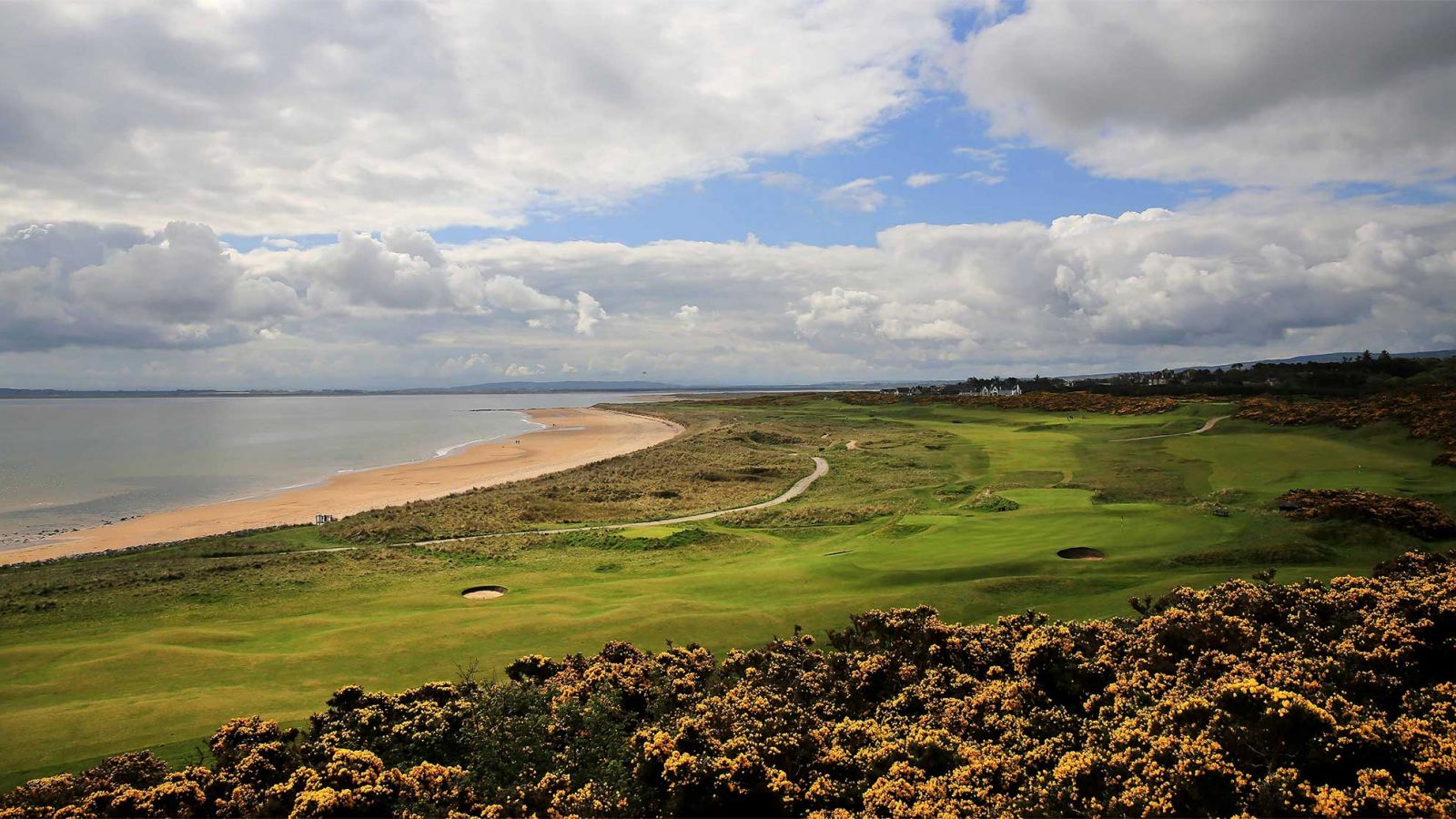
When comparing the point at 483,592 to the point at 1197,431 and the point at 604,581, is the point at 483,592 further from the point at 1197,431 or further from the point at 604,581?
the point at 1197,431

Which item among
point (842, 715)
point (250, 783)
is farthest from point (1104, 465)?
point (250, 783)

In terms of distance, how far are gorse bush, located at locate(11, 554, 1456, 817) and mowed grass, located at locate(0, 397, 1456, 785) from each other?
2.58 m

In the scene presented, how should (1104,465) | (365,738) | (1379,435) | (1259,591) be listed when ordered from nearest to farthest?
1. (365,738)
2. (1259,591)
3. (1379,435)
4. (1104,465)

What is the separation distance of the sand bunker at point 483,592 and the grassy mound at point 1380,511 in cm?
2311

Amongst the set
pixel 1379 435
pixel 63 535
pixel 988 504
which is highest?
pixel 1379 435

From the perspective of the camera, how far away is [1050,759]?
25.5 feet

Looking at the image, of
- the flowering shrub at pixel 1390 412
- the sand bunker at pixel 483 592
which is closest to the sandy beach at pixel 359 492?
the sand bunker at pixel 483 592

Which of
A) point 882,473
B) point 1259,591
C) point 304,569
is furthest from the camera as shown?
point 882,473

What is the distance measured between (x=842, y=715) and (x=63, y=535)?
1743 inches

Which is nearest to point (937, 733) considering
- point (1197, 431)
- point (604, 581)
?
point (604, 581)

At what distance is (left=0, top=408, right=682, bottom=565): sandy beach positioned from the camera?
3528 cm

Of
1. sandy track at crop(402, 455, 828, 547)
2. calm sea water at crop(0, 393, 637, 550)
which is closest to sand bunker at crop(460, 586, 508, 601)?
sandy track at crop(402, 455, 828, 547)

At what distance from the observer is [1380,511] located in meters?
18.4

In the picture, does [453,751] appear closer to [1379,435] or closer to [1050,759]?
[1050,759]
